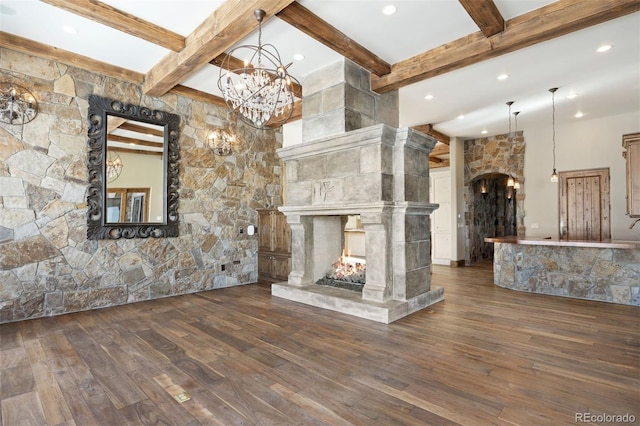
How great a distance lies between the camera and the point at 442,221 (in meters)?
8.43

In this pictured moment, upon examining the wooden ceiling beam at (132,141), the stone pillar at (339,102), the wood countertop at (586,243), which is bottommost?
the wood countertop at (586,243)

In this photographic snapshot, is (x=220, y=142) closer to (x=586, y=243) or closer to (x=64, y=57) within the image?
(x=64, y=57)

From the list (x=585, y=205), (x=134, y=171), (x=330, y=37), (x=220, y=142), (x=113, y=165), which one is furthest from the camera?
(x=585, y=205)

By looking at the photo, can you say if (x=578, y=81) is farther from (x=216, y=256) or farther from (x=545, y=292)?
(x=216, y=256)

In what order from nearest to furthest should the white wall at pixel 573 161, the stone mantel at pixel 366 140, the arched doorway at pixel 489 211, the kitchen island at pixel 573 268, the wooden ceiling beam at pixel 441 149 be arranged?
1. the stone mantel at pixel 366 140
2. the kitchen island at pixel 573 268
3. the white wall at pixel 573 161
4. the arched doorway at pixel 489 211
5. the wooden ceiling beam at pixel 441 149

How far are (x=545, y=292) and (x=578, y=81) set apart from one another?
328 centimetres

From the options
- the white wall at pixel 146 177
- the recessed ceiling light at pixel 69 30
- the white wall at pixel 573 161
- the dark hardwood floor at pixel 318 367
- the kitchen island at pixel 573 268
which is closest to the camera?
the dark hardwood floor at pixel 318 367

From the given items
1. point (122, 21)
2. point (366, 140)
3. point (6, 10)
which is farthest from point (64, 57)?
point (366, 140)

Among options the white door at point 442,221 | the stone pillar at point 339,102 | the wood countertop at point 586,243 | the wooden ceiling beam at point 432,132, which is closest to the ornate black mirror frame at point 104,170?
the stone pillar at point 339,102

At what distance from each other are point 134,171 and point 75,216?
945 millimetres

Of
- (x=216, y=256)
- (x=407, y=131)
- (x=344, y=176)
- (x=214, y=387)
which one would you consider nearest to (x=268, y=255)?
(x=216, y=256)

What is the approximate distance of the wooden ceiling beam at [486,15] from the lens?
9.85ft

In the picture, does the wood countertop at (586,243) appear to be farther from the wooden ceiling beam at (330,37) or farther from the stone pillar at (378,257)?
the wooden ceiling beam at (330,37)

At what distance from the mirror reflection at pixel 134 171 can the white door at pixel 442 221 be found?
6.61m
